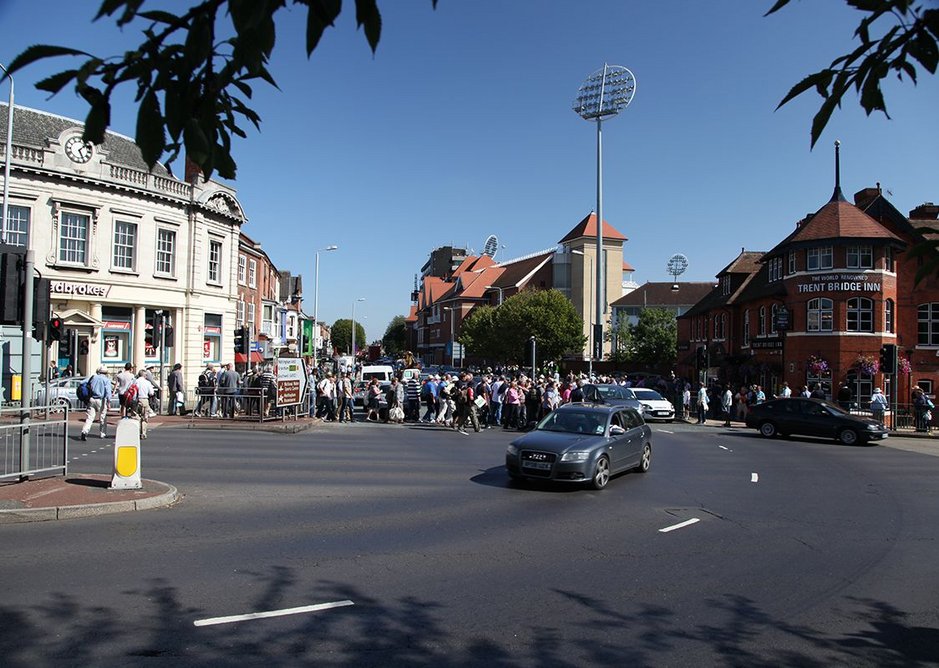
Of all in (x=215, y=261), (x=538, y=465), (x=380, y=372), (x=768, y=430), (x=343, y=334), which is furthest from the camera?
(x=343, y=334)

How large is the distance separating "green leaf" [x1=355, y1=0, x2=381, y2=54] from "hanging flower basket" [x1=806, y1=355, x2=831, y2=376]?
3740 cm

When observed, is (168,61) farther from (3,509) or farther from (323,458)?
(323,458)

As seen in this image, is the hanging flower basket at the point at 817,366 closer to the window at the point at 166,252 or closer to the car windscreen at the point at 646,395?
the car windscreen at the point at 646,395

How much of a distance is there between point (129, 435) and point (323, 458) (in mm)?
5740

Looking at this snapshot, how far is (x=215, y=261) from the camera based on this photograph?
1412 inches

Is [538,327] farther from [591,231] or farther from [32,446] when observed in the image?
[32,446]

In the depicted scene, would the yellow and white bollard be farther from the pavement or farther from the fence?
the fence

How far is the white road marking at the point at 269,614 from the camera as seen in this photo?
5.69m

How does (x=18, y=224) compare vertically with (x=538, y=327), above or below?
above

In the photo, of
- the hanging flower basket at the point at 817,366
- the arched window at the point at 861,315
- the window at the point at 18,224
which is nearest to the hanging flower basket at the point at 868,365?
the hanging flower basket at the point at 817,366

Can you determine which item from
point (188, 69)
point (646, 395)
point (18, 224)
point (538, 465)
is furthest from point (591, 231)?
point (188, 69)

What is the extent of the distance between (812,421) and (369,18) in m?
24.8

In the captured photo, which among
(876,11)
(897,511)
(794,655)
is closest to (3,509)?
(794,655)

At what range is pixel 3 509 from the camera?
927cm
